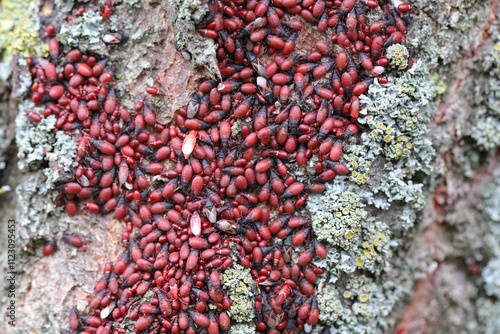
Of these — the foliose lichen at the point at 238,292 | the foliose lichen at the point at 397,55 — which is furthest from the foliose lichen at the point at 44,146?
the foliose lichen at the point at 397,55

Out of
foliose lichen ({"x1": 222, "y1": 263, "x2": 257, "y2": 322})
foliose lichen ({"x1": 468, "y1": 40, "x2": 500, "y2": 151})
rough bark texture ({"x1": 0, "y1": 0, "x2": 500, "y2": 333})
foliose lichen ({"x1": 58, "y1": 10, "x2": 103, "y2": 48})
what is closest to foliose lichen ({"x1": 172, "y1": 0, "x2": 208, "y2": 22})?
rough bark texture ({"x1": 0, "y1": 0, "x2": 500, "y2": 333})

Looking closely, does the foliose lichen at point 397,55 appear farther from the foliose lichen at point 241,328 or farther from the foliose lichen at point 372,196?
the foliose lichen at point 241,328

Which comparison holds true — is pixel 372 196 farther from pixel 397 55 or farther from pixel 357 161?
pixel 397 55

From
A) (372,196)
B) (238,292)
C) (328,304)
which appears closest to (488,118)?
(372,196)

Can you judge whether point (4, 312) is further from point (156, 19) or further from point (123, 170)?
point (156, 19)

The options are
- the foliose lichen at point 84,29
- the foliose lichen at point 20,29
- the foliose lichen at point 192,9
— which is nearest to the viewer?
the foliose lichen at point 192,9

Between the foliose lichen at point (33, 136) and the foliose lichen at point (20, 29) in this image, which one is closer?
the foliose lichen at point (33, 136)
